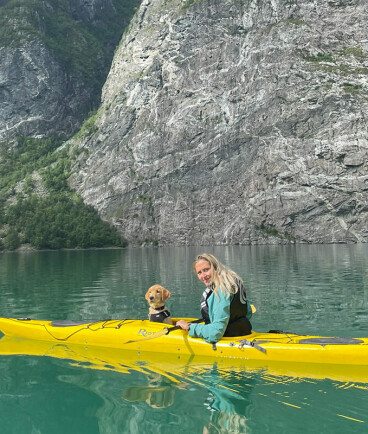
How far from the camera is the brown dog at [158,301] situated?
11031 mm

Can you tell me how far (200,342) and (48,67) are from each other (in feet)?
484

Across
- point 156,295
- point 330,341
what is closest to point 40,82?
point 156,295

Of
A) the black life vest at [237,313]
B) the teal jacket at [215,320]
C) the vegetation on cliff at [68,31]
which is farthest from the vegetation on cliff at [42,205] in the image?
the black life vest at [237,313]

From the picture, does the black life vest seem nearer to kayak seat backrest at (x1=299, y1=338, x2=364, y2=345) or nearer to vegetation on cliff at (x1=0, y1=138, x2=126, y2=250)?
kayak seat backrest at (x1=299, y1=338, x2=364, y2=345)

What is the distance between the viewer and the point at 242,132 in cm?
9688

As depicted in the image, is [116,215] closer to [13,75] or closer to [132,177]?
[132,177]

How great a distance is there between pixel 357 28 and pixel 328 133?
91.3 ft

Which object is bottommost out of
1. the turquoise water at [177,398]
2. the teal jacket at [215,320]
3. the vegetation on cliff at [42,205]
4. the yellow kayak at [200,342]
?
the turquoise water at [177,398]

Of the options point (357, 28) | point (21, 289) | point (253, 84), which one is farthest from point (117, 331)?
point (357, 28)

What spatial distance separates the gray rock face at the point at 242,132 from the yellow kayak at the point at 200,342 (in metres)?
80.9

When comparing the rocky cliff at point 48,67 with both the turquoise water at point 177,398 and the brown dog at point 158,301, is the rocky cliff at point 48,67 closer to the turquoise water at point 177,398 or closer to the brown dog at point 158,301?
the brown dog at point 158,301

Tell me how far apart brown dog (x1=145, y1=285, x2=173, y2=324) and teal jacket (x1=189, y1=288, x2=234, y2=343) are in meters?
1.42

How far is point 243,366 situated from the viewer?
9414 mm

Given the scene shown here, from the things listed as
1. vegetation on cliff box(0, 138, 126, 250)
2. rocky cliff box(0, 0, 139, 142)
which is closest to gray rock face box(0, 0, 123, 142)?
rocky cliff box(0, 0, 139, 142)
